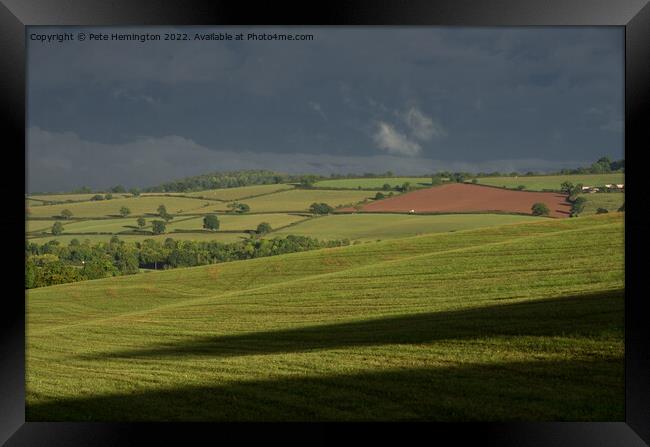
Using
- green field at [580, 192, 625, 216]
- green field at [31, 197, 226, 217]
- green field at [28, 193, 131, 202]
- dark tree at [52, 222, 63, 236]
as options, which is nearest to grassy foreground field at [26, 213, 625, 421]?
green field at [580, 192, 625, 216]

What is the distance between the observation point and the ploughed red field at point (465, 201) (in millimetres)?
8125

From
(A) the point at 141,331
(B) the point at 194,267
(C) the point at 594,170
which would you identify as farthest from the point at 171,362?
(C) the point at 594,170

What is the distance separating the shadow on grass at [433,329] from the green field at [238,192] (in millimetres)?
1851

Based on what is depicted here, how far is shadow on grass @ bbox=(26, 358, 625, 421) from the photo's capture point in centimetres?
602

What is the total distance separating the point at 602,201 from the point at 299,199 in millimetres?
3917

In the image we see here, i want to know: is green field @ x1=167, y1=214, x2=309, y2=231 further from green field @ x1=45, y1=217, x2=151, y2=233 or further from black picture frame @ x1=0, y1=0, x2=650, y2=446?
black picture frame @ x1=0, y1=0, x2=650, y2=446

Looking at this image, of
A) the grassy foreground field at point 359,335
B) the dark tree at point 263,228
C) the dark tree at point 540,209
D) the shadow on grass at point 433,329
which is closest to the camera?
the grassy foreground field at point 359,335

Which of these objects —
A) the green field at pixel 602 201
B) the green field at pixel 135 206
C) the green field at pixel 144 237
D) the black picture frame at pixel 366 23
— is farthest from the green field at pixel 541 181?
the green field at pixel 135 206

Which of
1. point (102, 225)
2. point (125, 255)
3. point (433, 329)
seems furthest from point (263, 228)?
point (433, 329)

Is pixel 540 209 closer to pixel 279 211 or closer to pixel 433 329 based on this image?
pixel 433 329

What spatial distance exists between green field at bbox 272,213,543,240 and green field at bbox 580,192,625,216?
838 mm

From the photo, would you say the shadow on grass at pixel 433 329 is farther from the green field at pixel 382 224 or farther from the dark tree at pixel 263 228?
the dark tree at pixel 263 228

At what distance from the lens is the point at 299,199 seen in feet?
26.7

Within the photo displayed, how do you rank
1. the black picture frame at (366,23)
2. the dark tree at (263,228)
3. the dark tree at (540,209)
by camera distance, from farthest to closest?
the dark tree at (540,209)
the dark tree at (263,228)
the black picture frame at (366,23)
